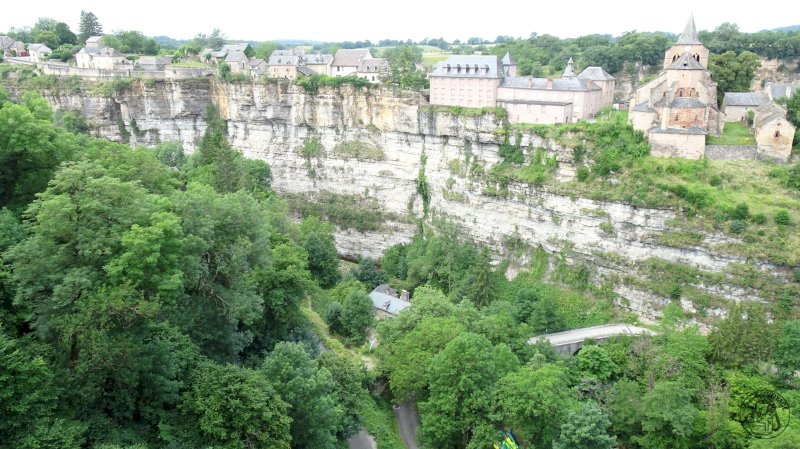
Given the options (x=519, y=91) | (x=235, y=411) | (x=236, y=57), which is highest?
(x=236, y=57)

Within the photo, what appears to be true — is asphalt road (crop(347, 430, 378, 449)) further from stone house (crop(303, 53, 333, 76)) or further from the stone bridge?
stone house (crop(303, 53, 333, 76))

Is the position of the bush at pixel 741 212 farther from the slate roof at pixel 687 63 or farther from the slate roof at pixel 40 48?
the slate roof at pixel 40 48

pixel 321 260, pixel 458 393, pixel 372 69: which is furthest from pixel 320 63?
pixel 458 393

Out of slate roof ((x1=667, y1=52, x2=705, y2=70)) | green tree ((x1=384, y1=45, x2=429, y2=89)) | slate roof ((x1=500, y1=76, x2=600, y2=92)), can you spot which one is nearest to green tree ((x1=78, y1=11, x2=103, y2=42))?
green tree ((x1=384, y1=45, x2=429, y2=89))

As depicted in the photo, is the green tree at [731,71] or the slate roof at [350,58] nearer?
the green tree at [731,71]

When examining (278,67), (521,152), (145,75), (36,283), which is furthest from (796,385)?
(145,75)

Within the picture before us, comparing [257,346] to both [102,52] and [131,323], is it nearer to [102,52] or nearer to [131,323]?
[131,323]

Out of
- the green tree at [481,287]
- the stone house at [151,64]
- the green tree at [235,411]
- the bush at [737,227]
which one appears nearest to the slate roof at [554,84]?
the green tree at [481,287]
